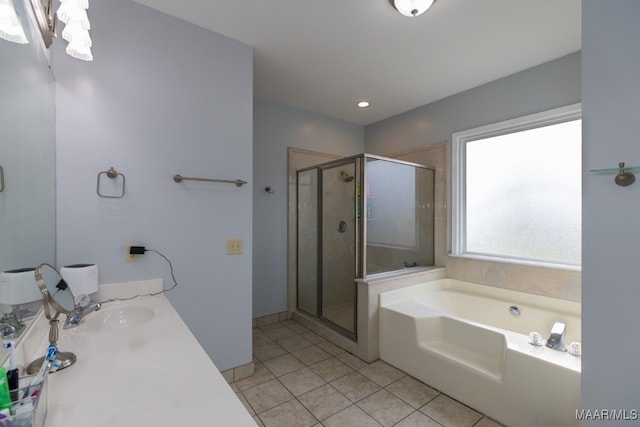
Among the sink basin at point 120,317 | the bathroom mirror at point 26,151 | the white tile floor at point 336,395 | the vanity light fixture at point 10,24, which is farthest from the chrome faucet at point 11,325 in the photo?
the white tile floor at point 336,395

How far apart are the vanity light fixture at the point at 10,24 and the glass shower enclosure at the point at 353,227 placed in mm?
2163

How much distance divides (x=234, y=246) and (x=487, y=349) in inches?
76.0

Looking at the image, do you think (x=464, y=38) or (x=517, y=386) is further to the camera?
(x=464, y=38)

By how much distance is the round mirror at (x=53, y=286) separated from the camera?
0.86 metres

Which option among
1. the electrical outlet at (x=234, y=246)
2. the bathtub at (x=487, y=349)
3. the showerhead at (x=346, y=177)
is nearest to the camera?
the bathtub at (x=487, y=349)

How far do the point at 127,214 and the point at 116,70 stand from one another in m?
0.87

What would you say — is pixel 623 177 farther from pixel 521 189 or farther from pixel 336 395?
pixel 336 395

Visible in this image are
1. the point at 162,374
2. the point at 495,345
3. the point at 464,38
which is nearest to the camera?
the point at 162,374

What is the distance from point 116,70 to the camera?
164 cm

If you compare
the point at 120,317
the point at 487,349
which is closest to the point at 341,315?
the point at 487,349

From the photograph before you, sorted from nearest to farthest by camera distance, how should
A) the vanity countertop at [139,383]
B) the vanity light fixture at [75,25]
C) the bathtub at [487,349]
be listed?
the vanity countertop at [139,383] < the vanity light fixture at [75,25] < the bathtub at [487,349]

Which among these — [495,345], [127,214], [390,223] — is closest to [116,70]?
[127,214]

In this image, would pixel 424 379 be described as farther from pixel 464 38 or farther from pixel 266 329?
pixel 464 38

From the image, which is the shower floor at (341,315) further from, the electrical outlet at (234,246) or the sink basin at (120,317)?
the sink basin at (120,317)
